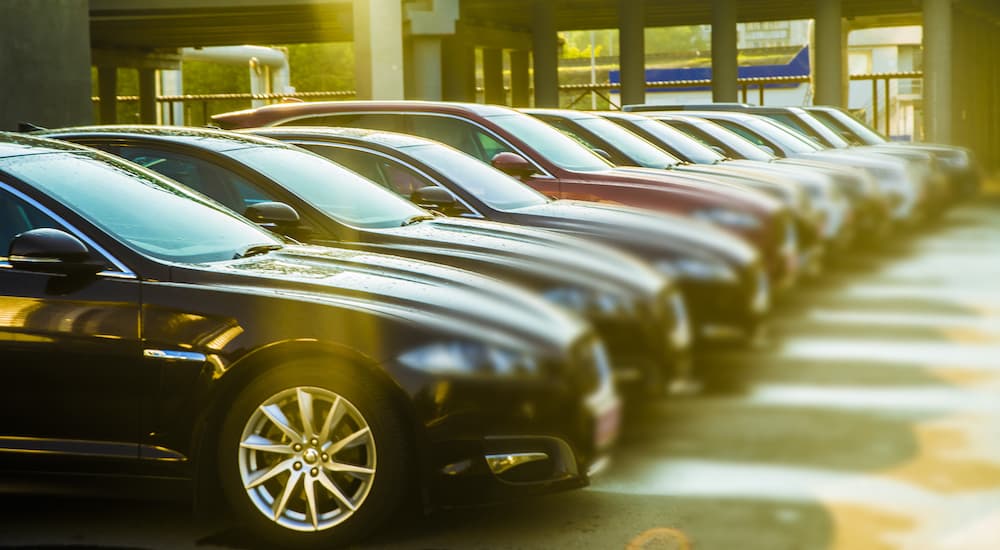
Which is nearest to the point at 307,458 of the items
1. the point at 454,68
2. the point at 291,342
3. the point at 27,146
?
the point at 291,342

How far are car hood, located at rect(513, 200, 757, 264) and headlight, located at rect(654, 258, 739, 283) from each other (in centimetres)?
6

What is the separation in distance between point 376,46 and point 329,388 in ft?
86.6

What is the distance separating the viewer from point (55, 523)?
18.2 ft

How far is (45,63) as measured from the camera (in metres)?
20.4

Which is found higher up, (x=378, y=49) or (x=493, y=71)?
(x=493, y=71)

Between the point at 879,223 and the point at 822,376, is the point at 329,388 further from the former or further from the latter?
the point at 879,223

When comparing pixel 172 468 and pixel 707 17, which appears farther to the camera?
pixel 707 17

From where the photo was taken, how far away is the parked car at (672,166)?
11070mm

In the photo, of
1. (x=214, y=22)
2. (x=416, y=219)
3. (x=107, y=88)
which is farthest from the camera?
(x=107, y=88)

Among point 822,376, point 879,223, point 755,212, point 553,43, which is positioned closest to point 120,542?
point 822,376

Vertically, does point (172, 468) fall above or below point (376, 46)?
below

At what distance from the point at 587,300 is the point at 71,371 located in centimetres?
254

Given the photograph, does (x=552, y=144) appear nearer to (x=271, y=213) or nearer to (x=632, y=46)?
(x=271, y=213)

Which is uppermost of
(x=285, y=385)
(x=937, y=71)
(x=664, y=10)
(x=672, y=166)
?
(x=664, y=10)
